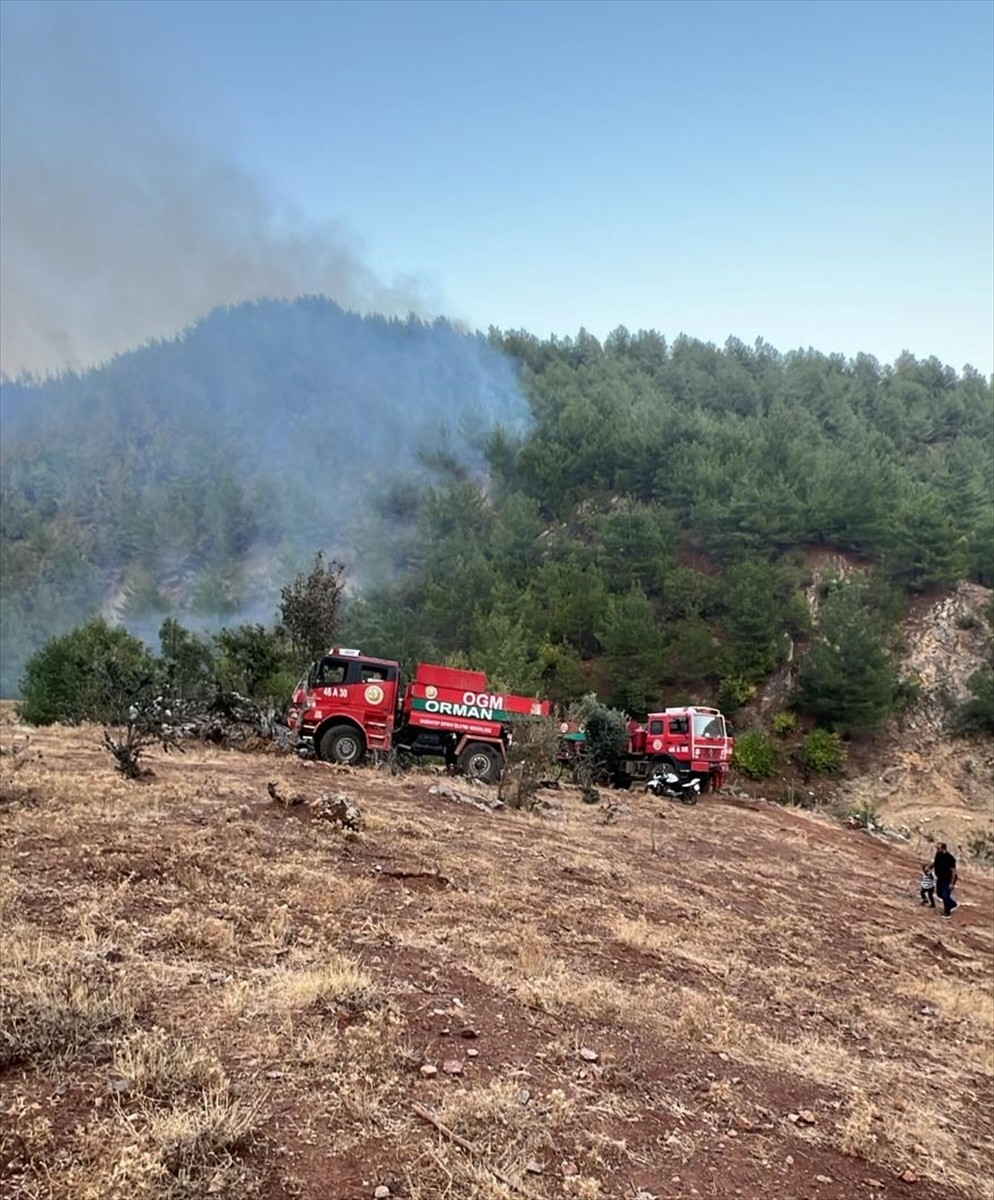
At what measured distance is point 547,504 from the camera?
58031 mm

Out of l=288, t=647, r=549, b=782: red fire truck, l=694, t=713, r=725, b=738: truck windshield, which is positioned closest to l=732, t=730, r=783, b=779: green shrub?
l=694, t=713, r=725, b=738: truck windshield

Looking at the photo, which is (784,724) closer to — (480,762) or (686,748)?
(686,748)

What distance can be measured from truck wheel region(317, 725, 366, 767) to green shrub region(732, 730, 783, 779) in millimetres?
20570

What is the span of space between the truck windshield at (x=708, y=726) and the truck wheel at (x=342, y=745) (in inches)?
446

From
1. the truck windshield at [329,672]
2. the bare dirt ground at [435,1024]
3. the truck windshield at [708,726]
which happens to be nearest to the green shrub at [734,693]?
the truck windshield at [708,726]

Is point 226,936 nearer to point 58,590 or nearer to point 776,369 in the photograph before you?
point 58,590

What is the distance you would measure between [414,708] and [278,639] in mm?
13397

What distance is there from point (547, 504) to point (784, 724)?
2654 centimetres

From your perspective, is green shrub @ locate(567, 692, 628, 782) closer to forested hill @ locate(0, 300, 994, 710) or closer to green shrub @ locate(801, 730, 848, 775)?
forested hill @ locate(0, 300, 994, 710)

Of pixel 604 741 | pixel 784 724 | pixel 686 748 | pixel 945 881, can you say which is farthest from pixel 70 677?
pixel 784 724

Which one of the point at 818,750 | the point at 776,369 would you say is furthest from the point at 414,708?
the point at 776,369

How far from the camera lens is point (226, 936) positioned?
595cm

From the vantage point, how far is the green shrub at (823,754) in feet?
114

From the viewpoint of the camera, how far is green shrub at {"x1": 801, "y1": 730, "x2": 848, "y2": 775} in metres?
34.7
